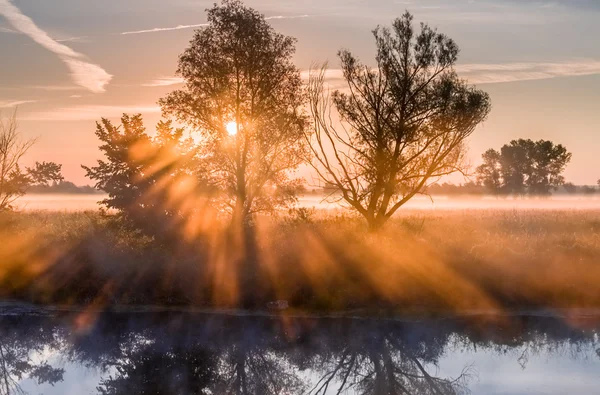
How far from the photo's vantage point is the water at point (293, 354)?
18000 millimetres

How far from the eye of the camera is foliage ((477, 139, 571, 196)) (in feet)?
339

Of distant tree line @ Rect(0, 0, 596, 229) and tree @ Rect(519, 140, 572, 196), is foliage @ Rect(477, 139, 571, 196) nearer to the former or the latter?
tree @ Rect(519, 140, 572, 196)

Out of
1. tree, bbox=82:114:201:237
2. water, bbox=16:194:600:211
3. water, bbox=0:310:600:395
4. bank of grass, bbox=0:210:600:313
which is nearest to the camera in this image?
water, bbox=0:310:600:395

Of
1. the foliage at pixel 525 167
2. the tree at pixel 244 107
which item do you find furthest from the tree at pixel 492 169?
the tree at pixel 244 107

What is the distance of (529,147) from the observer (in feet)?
341

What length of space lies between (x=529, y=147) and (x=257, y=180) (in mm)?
78007

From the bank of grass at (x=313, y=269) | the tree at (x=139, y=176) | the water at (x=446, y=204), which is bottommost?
the water at (x=446, y=204)

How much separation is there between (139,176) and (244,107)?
23.2ft

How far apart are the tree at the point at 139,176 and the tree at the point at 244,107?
2.82 metres

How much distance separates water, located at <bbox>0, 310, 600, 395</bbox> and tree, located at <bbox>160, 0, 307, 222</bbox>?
36.7 feet

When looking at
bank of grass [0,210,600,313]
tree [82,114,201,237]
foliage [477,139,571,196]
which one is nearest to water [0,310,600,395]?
bank of grass [0,210,600,313]

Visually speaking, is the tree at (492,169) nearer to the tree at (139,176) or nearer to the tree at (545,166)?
the tree at (545,166)

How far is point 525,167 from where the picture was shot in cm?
10656

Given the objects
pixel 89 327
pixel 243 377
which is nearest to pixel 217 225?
pixel 89 327
